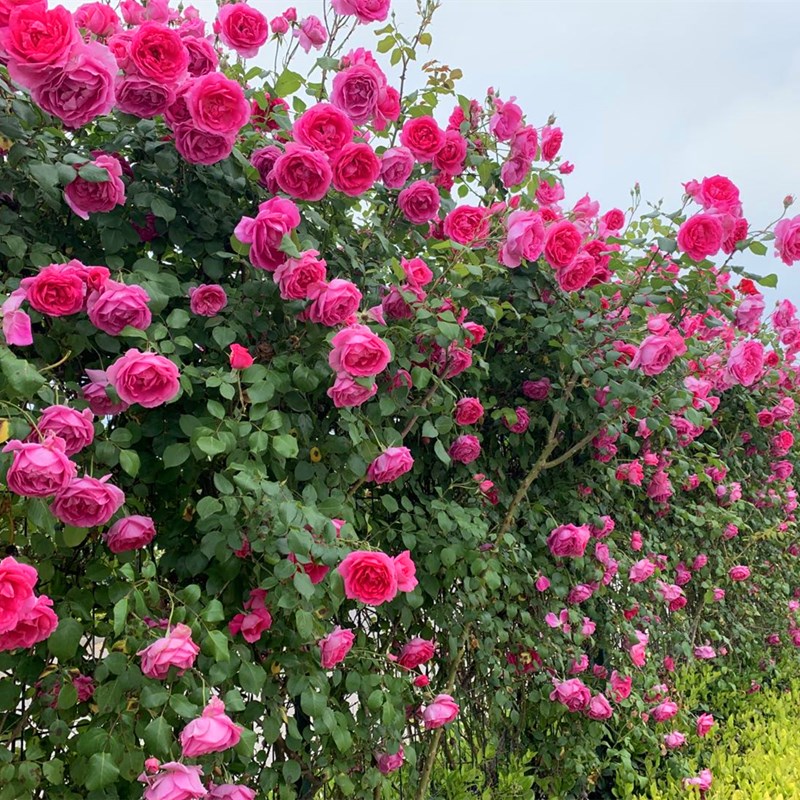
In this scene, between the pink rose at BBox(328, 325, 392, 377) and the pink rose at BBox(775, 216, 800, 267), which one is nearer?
the pink rose at BBox(328, 325, 392, 377)

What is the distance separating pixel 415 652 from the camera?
204 centimetres

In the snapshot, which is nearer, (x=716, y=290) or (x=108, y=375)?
(x=108, y=375)

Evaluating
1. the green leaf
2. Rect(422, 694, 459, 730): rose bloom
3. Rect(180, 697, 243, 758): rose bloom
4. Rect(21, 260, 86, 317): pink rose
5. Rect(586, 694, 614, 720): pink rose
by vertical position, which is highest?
Rect(21, 260, 86, 317): pink rose

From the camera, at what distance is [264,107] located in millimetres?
1859

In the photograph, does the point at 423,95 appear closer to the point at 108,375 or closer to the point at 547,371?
the point at 547,371

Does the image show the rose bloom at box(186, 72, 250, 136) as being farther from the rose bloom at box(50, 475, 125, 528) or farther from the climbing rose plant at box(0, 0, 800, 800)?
the rose bloom at box(50, 475, 125, 528)

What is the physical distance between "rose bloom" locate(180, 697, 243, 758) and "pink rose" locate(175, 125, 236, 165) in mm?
987

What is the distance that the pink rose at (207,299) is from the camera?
5.24 ft

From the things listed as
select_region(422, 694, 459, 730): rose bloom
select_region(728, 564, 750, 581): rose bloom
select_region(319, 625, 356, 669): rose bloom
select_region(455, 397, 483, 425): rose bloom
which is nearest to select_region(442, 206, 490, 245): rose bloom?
select_region(455, 397, 483, 425): rose bloom

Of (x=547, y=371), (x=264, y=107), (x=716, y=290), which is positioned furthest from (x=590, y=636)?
(x=264, y=107)

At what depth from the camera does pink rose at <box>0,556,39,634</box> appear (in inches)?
43.8

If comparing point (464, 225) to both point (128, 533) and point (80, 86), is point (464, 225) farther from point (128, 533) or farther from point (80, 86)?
point (128, 533)

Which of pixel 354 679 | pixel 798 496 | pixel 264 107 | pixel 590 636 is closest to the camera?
pixel 354 679

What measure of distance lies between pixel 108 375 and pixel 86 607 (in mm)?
435
